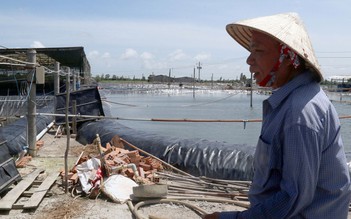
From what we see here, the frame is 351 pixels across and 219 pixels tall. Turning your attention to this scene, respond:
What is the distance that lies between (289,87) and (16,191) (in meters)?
4.19

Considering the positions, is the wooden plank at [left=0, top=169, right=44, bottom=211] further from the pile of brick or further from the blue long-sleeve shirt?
the blue long-sleeve shirt

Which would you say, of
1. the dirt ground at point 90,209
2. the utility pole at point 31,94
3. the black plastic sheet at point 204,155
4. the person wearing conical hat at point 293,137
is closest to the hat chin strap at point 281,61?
the person wearing conical hat at point 293,137

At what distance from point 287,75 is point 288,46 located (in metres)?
0.13

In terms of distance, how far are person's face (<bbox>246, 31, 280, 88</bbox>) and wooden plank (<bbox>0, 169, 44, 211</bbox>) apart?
358 centimetres

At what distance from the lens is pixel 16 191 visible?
15.9ft

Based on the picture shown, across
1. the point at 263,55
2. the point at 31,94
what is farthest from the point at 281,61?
the point at 31,94

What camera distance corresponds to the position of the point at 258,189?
1.65 metres

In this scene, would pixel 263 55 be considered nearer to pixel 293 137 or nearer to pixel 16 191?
pixel 293 137

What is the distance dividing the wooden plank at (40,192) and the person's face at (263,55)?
11.7 ft

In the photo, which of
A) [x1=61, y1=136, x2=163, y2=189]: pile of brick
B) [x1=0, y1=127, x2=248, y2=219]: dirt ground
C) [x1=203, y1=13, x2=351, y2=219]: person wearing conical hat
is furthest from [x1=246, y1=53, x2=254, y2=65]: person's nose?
[x1=61, y1=136, x2=163, y2=189]: pile of brick

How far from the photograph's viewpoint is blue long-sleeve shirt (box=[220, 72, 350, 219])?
4.72 ft

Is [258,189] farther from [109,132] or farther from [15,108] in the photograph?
[15,108]

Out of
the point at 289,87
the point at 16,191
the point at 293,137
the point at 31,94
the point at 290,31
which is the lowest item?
the point at 16,191

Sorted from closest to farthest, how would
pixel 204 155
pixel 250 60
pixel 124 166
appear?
pixel 250 60 < pixel 124 166 < pixel 204 155
